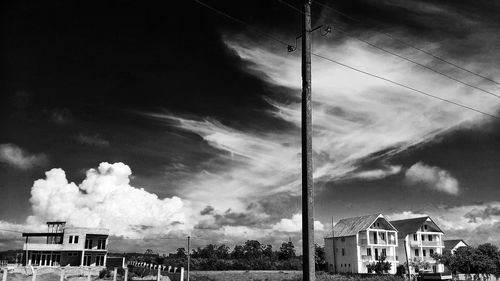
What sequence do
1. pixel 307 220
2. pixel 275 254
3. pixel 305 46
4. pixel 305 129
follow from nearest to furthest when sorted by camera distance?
pixel 307 220
pixel 305 129
pixel 305 46
pixel 275 254

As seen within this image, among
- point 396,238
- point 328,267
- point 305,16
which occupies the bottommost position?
point 328,267

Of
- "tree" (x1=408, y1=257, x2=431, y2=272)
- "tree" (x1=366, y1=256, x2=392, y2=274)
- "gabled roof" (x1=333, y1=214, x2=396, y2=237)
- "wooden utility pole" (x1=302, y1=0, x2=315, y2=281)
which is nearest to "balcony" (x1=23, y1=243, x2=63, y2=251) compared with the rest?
"gabled roof" (x1=333, y1=214, x2=396, y2=237)

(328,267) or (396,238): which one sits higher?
(396,238)

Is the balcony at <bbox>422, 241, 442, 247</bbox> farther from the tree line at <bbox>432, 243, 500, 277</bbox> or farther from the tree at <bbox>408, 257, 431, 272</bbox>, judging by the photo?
the tree line at <bbox>432, 243, 500, 277</bbox>

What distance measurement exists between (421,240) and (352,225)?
13.9 m

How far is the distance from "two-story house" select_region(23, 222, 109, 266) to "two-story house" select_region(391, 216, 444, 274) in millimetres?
53289

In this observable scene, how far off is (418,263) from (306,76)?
222 feet

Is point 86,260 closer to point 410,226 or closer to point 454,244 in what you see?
point 410,226

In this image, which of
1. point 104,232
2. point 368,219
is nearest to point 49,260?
point 104,232

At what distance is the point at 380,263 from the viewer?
66625 millimetres

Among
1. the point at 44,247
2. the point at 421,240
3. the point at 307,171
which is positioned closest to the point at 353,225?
the point at 421,240

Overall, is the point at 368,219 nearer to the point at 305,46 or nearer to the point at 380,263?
the point at 380,263

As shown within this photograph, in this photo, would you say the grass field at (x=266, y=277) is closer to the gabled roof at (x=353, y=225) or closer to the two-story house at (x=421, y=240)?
the gabled roof at (x=353, y=225)

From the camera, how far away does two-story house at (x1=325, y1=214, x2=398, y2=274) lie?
70812 mm
